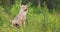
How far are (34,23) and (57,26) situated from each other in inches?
19.1

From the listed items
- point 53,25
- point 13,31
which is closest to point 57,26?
point 53,25

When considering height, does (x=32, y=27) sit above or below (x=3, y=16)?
above

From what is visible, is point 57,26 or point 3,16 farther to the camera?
point 3,16

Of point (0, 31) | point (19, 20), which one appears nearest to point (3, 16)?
point (19, 20)

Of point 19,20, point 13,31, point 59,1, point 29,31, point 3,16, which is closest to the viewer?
point 29,31

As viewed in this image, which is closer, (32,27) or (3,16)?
(32,27)

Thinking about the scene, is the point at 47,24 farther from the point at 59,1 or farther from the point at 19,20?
the point at 59,1

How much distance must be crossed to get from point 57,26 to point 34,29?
489 mm

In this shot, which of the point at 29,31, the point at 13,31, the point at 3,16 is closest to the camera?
the point at 29,31

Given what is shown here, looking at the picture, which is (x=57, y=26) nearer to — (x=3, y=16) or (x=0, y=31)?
(x=0, y=31)

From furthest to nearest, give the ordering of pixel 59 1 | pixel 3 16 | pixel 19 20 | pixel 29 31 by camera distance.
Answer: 1. pixel 59 1
2. pixel 3 16
3. pixel 19 20
4. pixel 29 31

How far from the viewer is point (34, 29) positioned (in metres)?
5.36

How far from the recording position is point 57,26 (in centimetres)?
552

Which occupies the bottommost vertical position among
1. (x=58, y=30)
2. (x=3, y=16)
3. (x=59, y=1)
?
(x=59, y=1)
